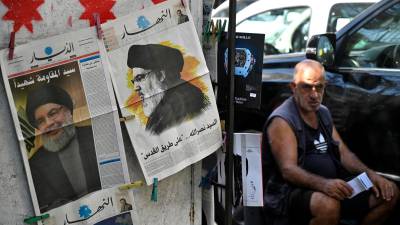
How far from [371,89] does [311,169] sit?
2.10 feet

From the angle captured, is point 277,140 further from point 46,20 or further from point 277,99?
point 46,20

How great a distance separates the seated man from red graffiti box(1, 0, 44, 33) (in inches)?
79.1

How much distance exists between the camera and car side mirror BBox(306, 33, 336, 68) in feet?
13.5

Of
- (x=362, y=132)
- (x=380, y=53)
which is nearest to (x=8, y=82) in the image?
(x=362, y=132)

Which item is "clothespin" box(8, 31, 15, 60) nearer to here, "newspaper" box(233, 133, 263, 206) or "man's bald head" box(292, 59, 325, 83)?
"newspaper" box(233, 133, 263, 206)

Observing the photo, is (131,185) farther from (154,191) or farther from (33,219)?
(33,219)

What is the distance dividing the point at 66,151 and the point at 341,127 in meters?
2.33

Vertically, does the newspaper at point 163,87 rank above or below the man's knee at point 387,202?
above

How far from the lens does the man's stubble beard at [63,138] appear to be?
2166 mm

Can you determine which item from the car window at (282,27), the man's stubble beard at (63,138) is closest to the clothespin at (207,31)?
the man's stubble beard at (63,138)

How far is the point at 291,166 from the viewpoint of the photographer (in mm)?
3699

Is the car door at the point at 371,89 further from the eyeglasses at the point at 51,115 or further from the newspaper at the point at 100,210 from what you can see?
the eyeglasses at the point at 51,115

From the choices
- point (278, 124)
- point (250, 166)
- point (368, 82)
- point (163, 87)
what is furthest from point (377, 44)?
point (163, 87)

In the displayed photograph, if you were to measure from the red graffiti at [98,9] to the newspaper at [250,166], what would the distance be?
69 cm
